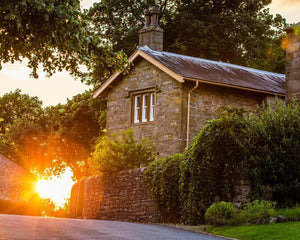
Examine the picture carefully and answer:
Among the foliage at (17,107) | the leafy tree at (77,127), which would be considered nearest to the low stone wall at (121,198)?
the leafy tree at (77,127)

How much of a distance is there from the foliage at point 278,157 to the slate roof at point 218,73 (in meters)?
9.86

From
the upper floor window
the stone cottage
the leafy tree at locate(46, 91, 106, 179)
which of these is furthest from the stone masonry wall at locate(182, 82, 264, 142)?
the leafy tree at locate(46, 91, 106, 179)

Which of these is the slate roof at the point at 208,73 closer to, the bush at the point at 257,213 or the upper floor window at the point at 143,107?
the upper floor window at the point at 143,107

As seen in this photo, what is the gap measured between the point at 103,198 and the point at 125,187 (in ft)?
8.33

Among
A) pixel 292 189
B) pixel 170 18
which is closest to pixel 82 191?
pixel 292 189

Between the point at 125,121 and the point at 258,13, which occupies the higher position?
the point at 258,13

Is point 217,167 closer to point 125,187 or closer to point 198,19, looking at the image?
point 125,187

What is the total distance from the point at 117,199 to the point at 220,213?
8.21m

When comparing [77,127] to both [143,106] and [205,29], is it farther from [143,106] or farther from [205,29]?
[143,106]

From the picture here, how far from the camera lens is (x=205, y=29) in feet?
146

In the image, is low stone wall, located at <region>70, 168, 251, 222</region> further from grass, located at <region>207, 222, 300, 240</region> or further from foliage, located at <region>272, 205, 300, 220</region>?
grass, located at <region>207, 222, 300, 240</region>

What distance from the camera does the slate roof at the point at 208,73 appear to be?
30.6 meters

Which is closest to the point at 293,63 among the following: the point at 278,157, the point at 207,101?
the point at 207,101

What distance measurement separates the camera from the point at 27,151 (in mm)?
57094
